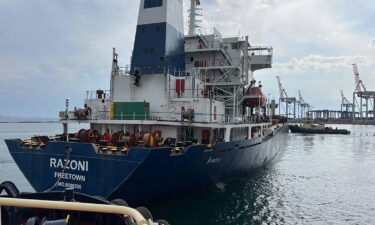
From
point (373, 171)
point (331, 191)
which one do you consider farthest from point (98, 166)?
point (373, 171)

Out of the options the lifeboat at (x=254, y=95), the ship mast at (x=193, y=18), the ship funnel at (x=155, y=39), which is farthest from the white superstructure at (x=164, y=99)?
the ship mast at (x=193, y=18)

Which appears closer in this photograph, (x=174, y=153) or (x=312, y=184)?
(x=174, y=153)

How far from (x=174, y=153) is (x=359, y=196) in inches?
466

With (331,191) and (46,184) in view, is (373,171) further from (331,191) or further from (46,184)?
(46,184)

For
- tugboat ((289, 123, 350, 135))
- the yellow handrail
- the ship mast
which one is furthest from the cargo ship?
tugboat ((289, 123, 350, 135))

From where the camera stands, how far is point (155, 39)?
18109 mm

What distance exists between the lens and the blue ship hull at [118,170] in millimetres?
10961

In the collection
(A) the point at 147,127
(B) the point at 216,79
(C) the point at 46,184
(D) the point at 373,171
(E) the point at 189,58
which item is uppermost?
(E) the point at 189,58

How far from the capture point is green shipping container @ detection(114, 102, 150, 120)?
16.0 meters

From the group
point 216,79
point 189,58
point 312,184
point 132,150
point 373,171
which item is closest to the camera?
point 132,150

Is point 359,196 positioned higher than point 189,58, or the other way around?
point 189,58

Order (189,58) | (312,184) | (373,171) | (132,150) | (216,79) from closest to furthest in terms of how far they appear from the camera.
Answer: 1. (132,150)
2. (312,184)
3. (216,79)
4. (189,58)
5. (373,171)

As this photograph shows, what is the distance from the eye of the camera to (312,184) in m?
19.6

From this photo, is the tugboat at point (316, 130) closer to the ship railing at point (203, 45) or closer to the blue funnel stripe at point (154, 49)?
the ship railing at point (203, 45)
